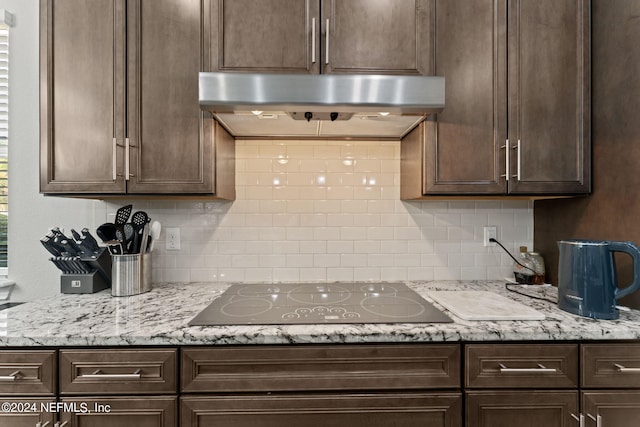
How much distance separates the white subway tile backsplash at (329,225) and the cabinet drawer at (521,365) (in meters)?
0.73

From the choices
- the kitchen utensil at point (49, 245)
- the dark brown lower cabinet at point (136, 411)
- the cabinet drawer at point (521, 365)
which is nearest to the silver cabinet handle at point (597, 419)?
the cabinet drawer at point (521, 365)

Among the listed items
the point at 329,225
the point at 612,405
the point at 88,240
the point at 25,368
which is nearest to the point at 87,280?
the point at 88,240

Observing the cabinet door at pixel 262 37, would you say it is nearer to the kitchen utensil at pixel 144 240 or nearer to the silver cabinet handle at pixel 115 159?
the silver cabinet handle at pixel 115 159

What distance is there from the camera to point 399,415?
1080 mm

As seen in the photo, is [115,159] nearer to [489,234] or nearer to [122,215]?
[122,215]

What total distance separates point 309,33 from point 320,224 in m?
0.94

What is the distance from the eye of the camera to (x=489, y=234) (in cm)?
183

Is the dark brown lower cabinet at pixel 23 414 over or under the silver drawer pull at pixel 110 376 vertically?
under

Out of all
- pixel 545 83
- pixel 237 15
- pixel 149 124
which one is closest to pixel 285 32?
pixel 237 15

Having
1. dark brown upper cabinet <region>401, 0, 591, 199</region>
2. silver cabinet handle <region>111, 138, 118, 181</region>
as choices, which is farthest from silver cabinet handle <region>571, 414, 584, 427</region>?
silver cabinet handle <region>111, 138, 118, 181</region>

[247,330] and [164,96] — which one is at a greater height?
[164,96]

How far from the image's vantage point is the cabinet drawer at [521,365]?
1087mm

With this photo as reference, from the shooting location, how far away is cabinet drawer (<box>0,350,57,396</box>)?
104 centimetres

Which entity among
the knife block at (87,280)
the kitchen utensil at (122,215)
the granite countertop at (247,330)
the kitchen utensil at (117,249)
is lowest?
the granite countertop at (247,330)
